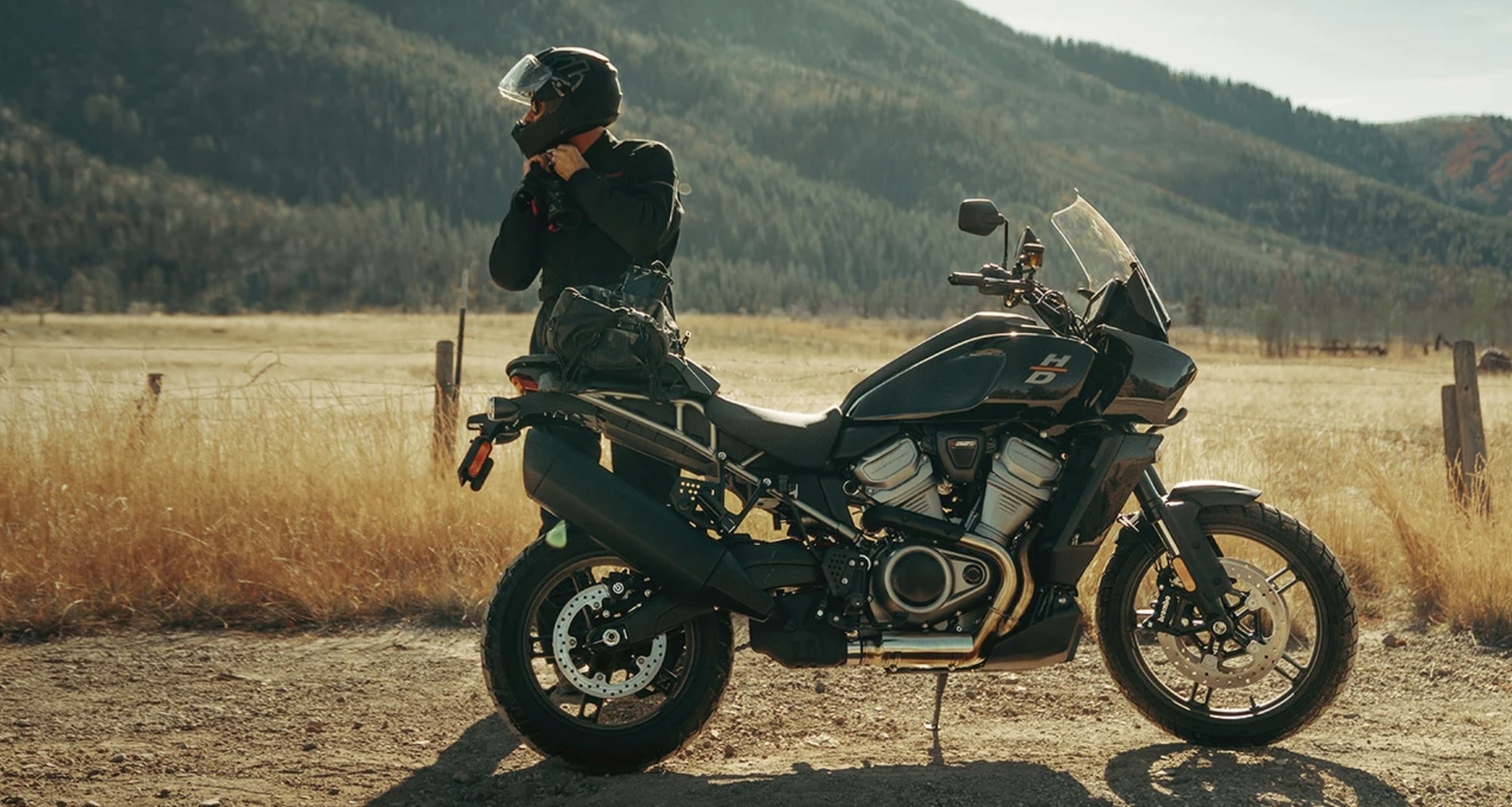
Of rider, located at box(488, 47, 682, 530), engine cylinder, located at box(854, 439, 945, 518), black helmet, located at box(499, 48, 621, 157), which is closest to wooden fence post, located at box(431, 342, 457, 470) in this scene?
rider, located at box(488, 47, 682, 530)

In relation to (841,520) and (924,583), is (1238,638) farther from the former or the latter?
(841,520)

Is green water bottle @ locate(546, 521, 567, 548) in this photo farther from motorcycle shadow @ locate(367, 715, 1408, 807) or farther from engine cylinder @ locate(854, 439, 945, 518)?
engine cylinder @ locate(854, 439, 945, 518)

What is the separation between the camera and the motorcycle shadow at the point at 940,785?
3.99 meters

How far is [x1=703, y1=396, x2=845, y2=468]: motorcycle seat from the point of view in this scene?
421 centimetres

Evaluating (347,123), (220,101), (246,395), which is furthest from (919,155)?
(246,395)

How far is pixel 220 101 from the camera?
135875mm

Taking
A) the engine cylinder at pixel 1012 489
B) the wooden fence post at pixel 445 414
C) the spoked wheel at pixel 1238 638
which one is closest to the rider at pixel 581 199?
the engine cylinder at pixel 1012 489

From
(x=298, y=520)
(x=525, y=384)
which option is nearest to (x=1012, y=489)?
(x=525, y=384)

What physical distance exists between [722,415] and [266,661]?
2.49 m

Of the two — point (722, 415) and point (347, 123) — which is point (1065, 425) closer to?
point (722, 415)

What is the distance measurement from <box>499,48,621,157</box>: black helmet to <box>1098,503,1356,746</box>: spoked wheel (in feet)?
7.56

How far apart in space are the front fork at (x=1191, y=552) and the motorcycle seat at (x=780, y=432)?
1.05 metres

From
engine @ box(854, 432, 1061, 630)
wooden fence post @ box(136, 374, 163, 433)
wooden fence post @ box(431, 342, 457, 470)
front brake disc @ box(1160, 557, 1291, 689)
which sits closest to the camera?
engine @ box(854, 432, 1061, 630)

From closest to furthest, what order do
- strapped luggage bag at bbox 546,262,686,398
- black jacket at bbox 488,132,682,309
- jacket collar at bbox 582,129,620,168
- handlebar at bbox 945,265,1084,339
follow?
strapped luggage bag at bbox 546,262,686,398, handlebar at bbox 945,265,1084,339, black jacket at bbox 488,132,682,309, jacket collar at bbox 582,129,620,168
